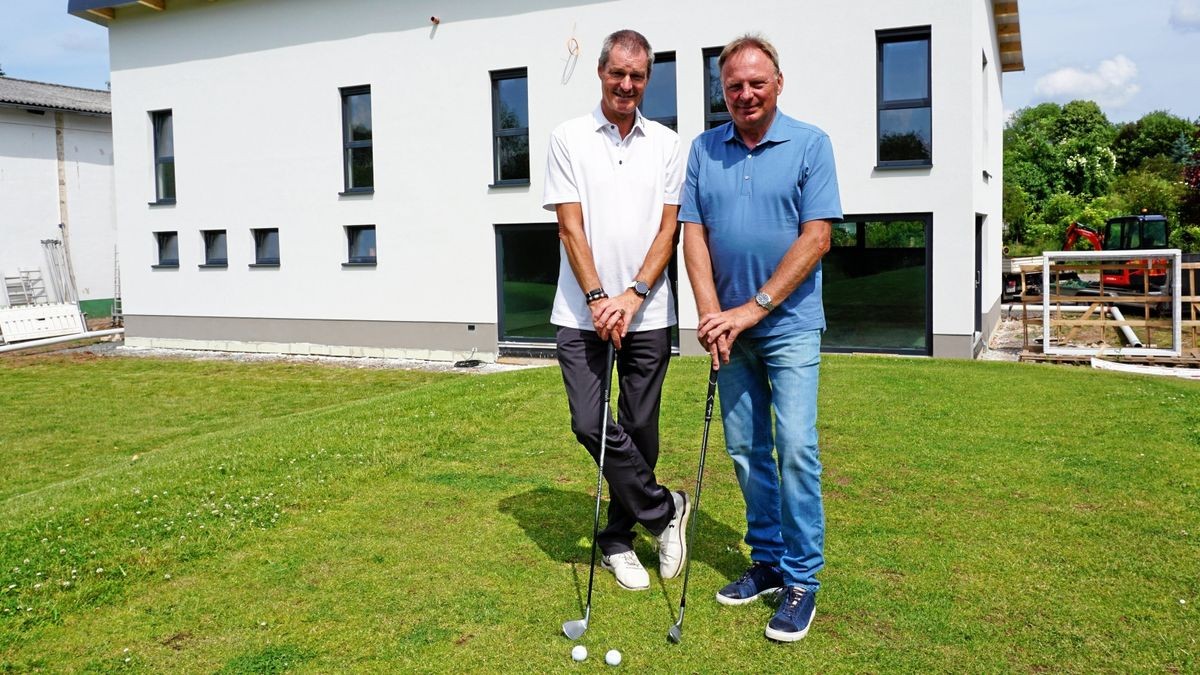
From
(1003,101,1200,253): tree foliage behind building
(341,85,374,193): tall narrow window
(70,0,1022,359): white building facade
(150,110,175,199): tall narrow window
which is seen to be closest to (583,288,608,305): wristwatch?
(70,0,1022,359): white building facade

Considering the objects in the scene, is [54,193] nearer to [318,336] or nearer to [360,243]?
[318,336]

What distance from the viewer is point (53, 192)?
22.9 m

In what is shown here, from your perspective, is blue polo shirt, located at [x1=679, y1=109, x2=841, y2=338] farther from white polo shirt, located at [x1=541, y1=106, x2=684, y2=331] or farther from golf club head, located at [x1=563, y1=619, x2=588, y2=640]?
golf club head, located at [x1=563, y1=619, x2=588, y2=640]

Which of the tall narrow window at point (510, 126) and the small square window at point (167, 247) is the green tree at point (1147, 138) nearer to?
the tall narrow window at point (510, 126)

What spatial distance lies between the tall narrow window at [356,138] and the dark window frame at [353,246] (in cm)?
57

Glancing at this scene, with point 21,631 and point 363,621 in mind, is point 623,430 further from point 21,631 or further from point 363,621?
point 21,631

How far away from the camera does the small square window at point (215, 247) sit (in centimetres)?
1602

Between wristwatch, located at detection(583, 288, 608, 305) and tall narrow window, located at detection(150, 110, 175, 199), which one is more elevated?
tall narrow window, located at detection(150, 110, 175, 199)

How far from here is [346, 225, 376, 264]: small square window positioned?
48.4ft

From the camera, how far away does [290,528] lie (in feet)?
15.2

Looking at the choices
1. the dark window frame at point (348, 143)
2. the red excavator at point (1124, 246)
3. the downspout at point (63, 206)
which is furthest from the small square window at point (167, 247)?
the red excavator at point (1124, 246)

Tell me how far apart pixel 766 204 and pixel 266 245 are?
44.7ft

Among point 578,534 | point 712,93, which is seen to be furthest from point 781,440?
point 712,93

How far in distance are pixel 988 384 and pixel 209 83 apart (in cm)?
1295
